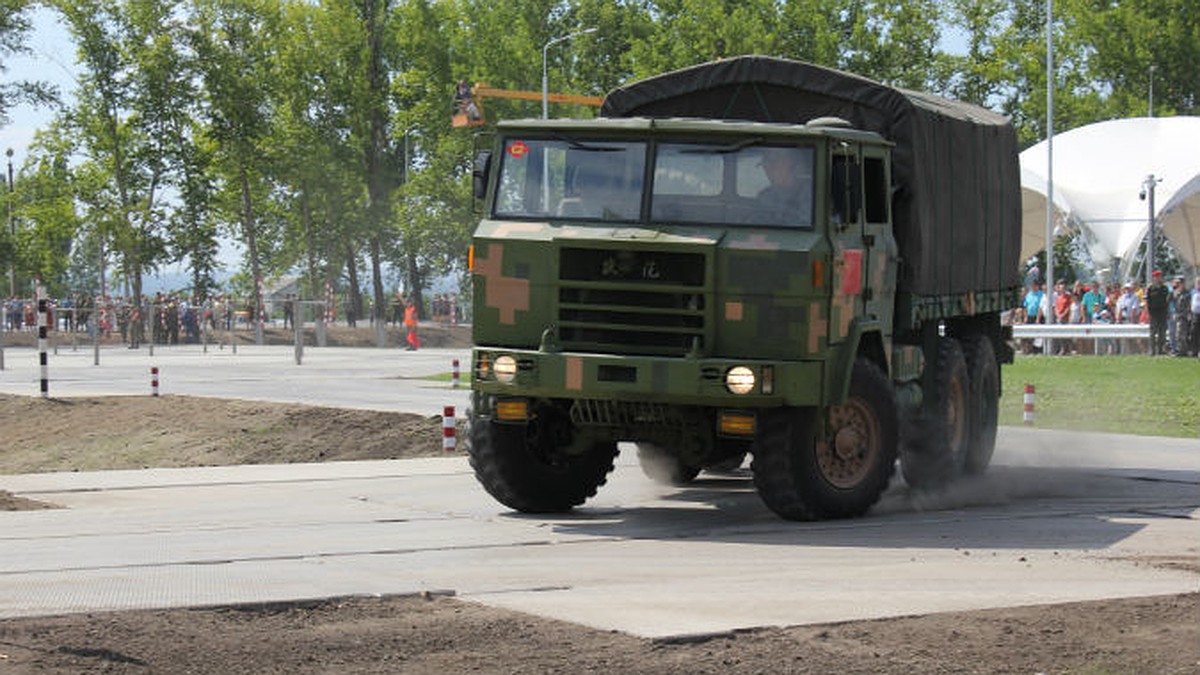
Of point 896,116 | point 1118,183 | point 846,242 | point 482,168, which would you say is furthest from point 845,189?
point 1118,183

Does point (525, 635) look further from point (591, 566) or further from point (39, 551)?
point (39, 551)

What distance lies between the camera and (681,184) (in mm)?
14195

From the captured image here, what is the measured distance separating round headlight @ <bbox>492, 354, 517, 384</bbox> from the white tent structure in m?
45.2

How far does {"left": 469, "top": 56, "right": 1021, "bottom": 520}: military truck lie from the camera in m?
13.8

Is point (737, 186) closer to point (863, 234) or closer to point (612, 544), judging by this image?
point (863, 234)

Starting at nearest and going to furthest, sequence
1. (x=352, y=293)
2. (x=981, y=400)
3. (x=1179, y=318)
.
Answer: (x=981, y=400)
(x=1179, y=318)
(x=352, y=293)

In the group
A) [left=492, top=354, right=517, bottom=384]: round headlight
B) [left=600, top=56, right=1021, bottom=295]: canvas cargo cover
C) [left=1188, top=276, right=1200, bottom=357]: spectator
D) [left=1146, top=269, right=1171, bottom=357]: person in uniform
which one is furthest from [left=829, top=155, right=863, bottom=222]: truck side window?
[left=1146, top=269, right=1171, bottom=357]: person in uniform

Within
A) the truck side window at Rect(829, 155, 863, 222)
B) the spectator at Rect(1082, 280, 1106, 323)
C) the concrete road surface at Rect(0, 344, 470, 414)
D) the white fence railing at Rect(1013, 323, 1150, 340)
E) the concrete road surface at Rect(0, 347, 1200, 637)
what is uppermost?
the truck side window at Rect(829, 155, 863, 222)

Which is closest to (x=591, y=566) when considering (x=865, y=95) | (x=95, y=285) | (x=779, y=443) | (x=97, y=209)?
(x=779, y=443)

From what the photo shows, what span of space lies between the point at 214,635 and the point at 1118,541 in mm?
6768

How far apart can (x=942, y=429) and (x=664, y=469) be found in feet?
8.22

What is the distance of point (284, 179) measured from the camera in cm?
7106

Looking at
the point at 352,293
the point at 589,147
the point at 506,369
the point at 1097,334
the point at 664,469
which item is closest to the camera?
the point at 506,369

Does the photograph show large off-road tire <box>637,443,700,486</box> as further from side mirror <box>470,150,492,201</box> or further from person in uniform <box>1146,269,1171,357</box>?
person in uniform <box>1146,269,1171,357</box>
